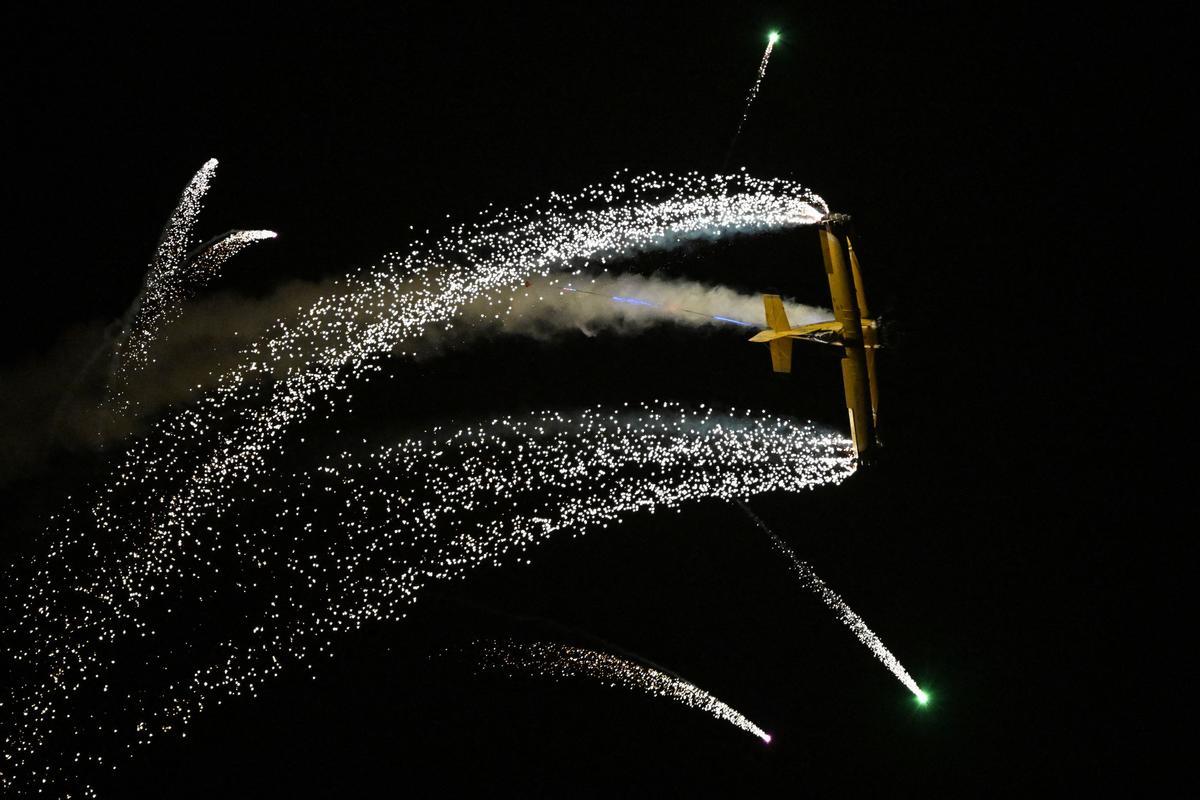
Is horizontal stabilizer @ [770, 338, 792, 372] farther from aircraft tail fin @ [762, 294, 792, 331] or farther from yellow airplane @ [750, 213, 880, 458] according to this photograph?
aircraft tail fin @ [762, 294, 792, 331]

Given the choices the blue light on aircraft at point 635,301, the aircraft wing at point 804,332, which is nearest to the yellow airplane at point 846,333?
the aircraft wing at point 804,332

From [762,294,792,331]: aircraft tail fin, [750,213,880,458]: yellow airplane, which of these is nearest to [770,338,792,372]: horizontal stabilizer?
[750,213,880,458]: yellow airplane

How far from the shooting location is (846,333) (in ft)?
64.7

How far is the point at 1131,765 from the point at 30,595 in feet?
110

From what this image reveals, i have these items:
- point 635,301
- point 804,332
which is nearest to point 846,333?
point 804,332

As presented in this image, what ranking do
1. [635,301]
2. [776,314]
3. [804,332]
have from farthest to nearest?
[635,301]
[776,314]
[804,332]

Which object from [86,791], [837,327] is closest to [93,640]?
[86,791]

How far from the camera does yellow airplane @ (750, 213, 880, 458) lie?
19.5m

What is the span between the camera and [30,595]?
14.7m

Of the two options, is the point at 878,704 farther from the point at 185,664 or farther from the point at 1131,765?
the point at 185,664

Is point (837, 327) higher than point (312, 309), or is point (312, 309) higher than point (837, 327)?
point (312, 309)

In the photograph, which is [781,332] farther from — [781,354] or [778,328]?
[781,354]

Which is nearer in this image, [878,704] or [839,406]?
[839,406]

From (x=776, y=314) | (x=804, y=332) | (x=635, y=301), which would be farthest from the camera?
(x=635, y=301)
